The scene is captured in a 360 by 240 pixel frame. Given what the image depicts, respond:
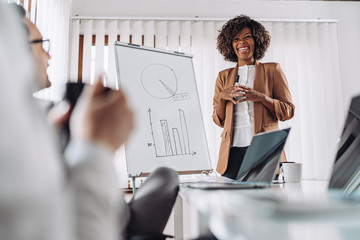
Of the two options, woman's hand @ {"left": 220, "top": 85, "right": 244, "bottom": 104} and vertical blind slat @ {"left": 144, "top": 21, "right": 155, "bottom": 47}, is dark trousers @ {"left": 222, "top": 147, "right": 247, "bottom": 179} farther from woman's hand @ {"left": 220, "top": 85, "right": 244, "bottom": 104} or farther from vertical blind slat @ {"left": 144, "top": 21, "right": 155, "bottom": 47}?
vertical blind slat @ {"left": 144, "top": 21, "right": 155, "bottom": 47}

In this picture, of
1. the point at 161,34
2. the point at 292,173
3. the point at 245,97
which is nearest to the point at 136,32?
the point at 161,34

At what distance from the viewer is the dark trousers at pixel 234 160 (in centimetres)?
193

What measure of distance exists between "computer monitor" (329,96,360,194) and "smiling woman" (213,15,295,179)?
0.98 m

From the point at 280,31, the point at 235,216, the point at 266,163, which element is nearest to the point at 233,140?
the point at 266,163

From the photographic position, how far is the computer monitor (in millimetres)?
818

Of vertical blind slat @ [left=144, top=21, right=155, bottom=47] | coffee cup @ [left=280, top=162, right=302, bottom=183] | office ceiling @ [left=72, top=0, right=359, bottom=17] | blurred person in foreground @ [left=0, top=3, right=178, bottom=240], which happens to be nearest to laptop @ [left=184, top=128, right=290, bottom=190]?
coffee cup @ [left=280, top=162, right=302, bottom=183]

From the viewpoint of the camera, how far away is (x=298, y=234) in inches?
14.5

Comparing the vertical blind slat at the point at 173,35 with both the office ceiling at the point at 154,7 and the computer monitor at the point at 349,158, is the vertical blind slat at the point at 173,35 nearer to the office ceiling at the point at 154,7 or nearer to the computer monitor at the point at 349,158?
the office ceiling at the point at 154,7

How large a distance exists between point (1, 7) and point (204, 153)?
1.92 metres

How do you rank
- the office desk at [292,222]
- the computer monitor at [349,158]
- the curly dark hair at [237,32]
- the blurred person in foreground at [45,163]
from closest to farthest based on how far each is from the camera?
the blurred person in foreground at [45,163], the office desk at [292,222], the computer monitor at [349,158], the curly dark hair at [237,32]

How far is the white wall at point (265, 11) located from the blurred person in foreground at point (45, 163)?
3353 millimetres

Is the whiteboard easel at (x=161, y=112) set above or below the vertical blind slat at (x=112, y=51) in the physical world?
below

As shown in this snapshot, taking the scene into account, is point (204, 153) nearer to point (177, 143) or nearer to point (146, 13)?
point (177, 143)

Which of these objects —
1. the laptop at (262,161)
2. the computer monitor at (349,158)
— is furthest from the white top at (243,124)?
the computer monitor at (349,158)
